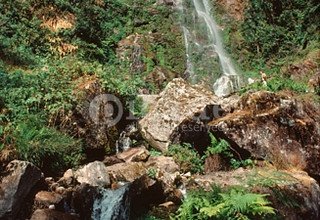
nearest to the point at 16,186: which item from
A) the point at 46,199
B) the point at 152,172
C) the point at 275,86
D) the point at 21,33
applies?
the point at 46,199

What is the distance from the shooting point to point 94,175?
26.4 ft

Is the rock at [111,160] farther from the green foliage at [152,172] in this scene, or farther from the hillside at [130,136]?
the green foliage at [152,172]

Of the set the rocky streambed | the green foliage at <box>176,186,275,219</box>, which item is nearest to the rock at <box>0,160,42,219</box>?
the rocky streambed

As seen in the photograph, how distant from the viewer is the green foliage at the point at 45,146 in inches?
323

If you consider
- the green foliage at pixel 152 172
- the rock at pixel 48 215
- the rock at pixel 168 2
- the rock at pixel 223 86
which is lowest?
the rock at pixel 48 215

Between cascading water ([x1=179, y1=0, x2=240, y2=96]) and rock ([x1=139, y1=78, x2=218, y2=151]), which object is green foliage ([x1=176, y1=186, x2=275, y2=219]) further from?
cascading water ([x1=179, y1=0, x2=240, y2=96])

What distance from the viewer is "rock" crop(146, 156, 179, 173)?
922 cm

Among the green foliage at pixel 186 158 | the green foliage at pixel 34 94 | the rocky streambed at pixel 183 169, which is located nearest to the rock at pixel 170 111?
the rocky streambed at pixel 183 169

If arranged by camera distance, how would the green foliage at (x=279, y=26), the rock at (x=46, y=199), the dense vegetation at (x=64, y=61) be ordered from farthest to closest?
the green foliage at (x=279, y=26) → the dense vegetation at (x=64, y=61) → the rock at (x=46, y=199)

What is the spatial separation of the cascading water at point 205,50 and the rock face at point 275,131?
22.1ft

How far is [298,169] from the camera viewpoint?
9.92 meters

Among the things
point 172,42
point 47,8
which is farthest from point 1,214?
point 172,42

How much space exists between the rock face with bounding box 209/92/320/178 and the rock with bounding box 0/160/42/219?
16.1 feet

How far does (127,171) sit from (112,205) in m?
0.85
